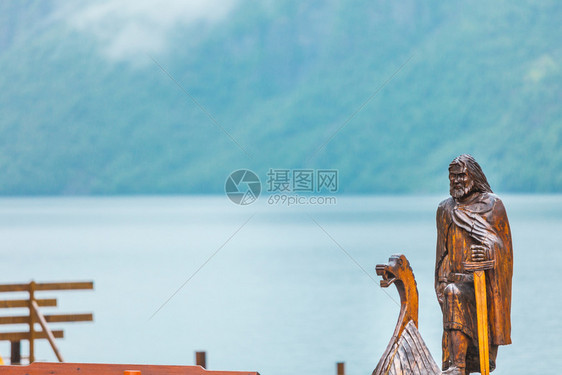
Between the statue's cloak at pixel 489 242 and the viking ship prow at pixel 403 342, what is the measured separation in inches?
15.4

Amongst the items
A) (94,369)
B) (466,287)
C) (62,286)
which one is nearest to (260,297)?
(62,286)

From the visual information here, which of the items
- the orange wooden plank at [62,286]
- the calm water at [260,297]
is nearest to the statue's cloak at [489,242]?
the orange wooden plank at [62,286]

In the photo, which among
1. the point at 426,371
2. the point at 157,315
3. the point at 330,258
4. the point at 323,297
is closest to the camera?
the point at 426,371

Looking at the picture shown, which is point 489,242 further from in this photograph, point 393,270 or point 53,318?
point 53,318

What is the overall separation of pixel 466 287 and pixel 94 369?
262 cm

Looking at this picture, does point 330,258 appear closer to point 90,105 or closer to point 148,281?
point 148,281

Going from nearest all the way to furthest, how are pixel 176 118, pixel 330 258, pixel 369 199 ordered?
pixel 330 258 → pixel 176 118 → pixel 369 199

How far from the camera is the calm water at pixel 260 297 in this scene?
83.4 ft

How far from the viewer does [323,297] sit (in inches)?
1406

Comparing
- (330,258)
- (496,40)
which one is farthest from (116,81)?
(330,258)

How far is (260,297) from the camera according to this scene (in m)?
36.3

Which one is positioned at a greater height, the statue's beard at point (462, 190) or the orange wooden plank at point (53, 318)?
the orange wooden plank at point (53, 318)

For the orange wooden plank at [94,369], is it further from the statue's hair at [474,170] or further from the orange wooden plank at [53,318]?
the orange wooden plank at [53,318]

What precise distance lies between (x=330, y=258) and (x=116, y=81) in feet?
300
